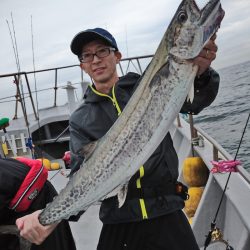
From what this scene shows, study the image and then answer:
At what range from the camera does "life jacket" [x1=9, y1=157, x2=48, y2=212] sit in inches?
99.4

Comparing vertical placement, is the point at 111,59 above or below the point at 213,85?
above

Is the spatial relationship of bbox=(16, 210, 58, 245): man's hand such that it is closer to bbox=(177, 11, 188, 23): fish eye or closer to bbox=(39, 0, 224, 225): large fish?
bbox=(39, 0, 224, 225): large fish

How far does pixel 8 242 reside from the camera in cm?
273

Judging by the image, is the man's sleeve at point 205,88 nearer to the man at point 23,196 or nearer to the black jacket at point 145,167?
the black jacket at point 145,167

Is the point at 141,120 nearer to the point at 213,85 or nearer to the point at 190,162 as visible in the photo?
the point at 213,85

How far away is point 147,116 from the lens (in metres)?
1.79

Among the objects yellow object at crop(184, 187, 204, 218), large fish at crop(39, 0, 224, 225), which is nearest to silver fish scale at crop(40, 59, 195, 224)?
large fish at crop(39, 0, 224, 225)

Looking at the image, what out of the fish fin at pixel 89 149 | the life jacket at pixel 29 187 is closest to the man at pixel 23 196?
the life jacket at pixel 29 187

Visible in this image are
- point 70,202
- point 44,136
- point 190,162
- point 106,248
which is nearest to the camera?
point 70,202

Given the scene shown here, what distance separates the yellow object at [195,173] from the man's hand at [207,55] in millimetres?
3670

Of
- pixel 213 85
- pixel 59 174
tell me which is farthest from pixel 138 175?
pixel 59 174

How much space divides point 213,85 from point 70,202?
1196mm

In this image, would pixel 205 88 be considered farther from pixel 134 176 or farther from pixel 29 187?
pixel 29 187

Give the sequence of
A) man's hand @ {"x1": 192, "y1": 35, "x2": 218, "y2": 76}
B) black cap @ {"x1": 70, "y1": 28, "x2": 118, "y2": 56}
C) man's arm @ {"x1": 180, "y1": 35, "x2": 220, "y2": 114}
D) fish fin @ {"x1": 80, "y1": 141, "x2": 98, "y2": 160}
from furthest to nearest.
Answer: black cap @ {"x1": 70, "y1": 28, "x2": 118, "y2": 56}, man's arm @ {"x1": 180, "y1": 35, "x2": 220, "y2": 114}, fish fin @ {"x1": 80, "y1": 141, "x2": 98, "y2": 160}, man's hand @ {"x1": 192, "y1": 35, "x2": 218, "y2": 76}
